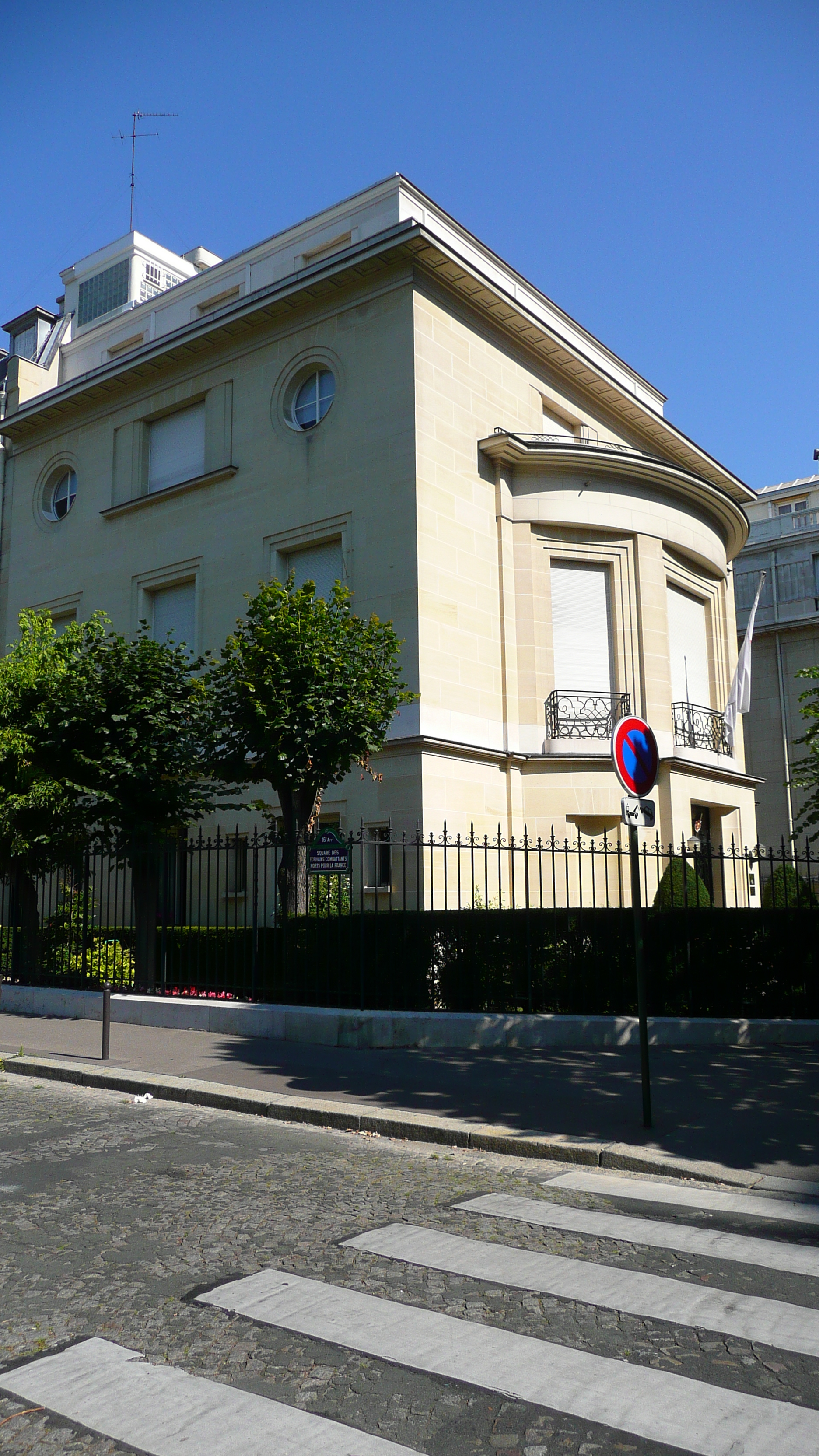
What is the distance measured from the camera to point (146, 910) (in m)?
14.7

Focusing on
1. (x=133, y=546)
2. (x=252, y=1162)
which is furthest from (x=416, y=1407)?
(x=133, y=546)

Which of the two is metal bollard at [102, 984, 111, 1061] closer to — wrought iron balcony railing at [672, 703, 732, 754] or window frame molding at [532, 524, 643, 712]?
window frame molding at [532, 524, 643, 712]

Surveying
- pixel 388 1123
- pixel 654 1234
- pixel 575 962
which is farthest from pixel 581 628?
pixel 654 1234

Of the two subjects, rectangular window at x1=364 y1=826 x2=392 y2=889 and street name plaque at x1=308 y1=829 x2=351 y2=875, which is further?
rectangular window at x1=364 y1=826 x2=392 y2=889

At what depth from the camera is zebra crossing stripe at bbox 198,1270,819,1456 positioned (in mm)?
3215

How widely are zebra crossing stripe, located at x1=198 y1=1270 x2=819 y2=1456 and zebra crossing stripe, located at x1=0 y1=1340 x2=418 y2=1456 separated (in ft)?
1.56

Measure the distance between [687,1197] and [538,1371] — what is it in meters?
2.68

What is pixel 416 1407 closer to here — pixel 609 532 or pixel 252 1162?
pixel 252 1162

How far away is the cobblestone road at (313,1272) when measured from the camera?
337 cm

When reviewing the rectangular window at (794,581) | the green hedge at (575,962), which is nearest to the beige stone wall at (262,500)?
the green hedge at (575,962)

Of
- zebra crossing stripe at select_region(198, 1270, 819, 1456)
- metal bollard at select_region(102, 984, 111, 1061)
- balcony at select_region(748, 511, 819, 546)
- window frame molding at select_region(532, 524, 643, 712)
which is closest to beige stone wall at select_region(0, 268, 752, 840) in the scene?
window frame molding at select_region(532, 524, 643, 712)

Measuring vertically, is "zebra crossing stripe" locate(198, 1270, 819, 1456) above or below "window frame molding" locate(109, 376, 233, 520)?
below

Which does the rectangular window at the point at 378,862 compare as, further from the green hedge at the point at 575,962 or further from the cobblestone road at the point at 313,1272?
the cobblestone road at the point at 313,1272

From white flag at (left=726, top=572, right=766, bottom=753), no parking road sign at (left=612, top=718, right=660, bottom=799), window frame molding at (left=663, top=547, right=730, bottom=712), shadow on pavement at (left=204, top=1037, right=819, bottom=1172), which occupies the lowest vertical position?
shadow on pavement at (left=204, top=1037, right=819, bottom=1172)
